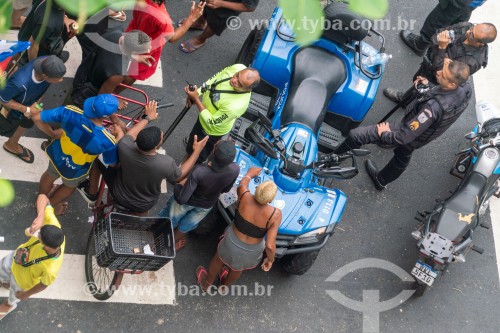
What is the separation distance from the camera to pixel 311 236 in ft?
25.4

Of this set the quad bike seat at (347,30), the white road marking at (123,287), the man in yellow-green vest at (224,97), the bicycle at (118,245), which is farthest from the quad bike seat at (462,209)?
the bicycle at (118,245)

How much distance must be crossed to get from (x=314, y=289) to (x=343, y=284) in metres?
0.36

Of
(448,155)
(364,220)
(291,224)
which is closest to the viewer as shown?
(291,224)

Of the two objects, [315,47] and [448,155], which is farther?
[448,155]

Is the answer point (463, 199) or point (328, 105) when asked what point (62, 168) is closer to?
point (328, 105)

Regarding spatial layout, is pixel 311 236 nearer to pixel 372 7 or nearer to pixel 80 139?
pixel 80 139

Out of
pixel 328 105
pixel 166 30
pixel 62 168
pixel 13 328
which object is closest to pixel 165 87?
pixel 166 30

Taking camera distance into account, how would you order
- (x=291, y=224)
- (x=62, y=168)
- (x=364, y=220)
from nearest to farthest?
(x=62, y=168) → (x=291, y=224) → (x=364, y=220)

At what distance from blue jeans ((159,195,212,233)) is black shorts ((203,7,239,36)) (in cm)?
279

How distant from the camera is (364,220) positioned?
9.09 m

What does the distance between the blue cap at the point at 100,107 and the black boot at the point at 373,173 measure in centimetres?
397

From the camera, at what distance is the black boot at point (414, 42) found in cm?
1050

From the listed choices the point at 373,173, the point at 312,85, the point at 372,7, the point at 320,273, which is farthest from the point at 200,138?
the point at 372,7

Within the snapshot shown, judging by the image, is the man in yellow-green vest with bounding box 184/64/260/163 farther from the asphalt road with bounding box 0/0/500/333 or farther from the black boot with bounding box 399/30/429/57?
the black boot with bounding box 399/30/429/57
